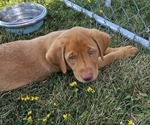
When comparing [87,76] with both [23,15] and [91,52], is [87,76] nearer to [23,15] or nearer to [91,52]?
[91,52]

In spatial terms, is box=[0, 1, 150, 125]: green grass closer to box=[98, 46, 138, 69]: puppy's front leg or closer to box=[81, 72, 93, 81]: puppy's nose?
box=[98, 46, 138, 69]: puppy's front leg

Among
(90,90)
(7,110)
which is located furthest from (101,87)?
(7,110)

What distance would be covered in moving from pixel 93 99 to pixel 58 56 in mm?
482

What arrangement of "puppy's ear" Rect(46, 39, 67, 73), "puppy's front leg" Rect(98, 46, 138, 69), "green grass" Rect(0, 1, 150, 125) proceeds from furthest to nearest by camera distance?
"puppy's front leg" Rect(98, 46, 138, 69) < "puppy's ear" Rect(46, 39, 67, 73) < "green grass" Rect(0, 1, 150, 125)

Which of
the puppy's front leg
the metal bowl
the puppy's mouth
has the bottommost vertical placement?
the metal bowl

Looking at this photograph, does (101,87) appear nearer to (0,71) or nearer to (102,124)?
(102,124)

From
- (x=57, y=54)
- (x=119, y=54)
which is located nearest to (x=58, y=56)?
(x=57, y=54)

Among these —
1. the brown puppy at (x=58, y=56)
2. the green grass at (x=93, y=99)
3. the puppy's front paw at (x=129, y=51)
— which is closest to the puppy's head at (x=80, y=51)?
the brown puppy at (x=58, y=56)

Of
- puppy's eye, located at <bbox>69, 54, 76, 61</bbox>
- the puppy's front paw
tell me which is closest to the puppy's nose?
puppy's eye, located at <bbox>69, 54, 76, 61</bbox>

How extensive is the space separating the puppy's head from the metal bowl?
3.86 feet

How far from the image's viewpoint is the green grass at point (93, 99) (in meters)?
3.19

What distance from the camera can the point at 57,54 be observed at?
335 cm

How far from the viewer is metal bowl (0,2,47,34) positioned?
14.9 feet

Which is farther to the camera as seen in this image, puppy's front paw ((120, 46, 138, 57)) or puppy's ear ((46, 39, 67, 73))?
puppy's front paw ((120, 46, 138, 57))
